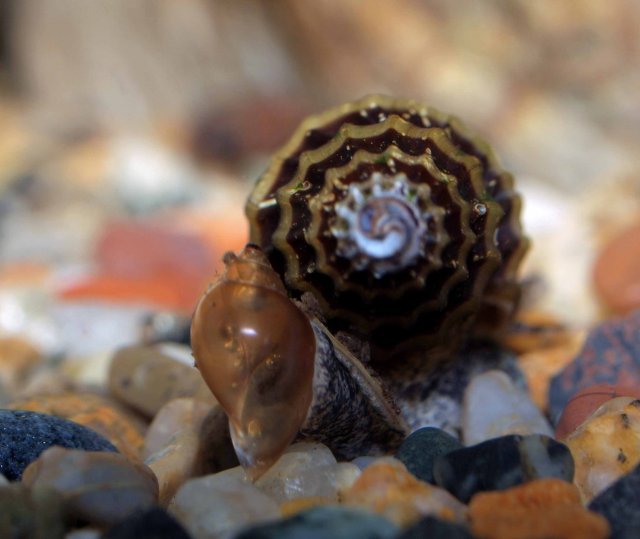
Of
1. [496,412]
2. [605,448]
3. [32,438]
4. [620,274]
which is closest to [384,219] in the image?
[496,412]

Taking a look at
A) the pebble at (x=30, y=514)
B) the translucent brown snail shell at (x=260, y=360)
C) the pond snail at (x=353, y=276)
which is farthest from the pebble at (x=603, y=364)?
the pebble at (x=30, y=514)

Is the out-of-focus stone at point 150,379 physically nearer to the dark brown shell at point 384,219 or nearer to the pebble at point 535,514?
the dark brown shell at point 384,219

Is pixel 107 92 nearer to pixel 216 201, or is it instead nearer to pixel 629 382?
pixel 216 201

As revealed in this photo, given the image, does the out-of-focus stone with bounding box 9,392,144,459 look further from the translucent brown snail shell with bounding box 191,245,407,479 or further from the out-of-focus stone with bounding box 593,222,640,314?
the out-of-focus stone with bounding box 593,222,640,314

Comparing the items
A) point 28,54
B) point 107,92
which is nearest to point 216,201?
point 107,92

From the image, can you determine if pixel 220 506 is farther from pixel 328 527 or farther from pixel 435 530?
pixel 435 530

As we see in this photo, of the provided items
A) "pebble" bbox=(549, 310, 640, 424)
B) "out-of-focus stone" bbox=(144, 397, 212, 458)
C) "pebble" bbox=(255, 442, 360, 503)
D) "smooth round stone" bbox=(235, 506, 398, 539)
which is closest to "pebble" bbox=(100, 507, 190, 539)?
"smooth round stone" bbox=(235, 506, 398, 539)

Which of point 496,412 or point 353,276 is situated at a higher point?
point 353,276
